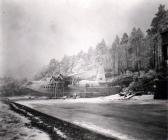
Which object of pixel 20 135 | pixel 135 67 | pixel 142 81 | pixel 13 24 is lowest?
pixel 20 135

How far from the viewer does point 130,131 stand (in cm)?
263

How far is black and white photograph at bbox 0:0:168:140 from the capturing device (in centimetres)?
299

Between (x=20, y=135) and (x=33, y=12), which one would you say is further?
(x=33, y=12)

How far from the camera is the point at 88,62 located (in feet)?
21.9

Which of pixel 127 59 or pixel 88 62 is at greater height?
pixel 127 59

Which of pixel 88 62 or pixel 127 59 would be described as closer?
pixel 88 62

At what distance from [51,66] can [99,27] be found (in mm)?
2836

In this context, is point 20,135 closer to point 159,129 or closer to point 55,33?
point 159,129

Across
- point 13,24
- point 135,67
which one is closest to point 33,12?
point 13,24

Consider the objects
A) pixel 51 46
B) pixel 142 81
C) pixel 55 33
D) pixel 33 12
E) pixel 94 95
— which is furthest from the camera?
pixel 94 95

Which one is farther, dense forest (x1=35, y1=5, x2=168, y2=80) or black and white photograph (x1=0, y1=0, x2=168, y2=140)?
dense forest (x1=35, y1=5, x2=168, y2=80)

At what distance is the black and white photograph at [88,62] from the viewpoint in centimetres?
299

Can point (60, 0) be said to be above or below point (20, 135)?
above

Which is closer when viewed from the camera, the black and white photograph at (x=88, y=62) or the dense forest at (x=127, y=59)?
the black and white photograph at (x=88, y=62)
